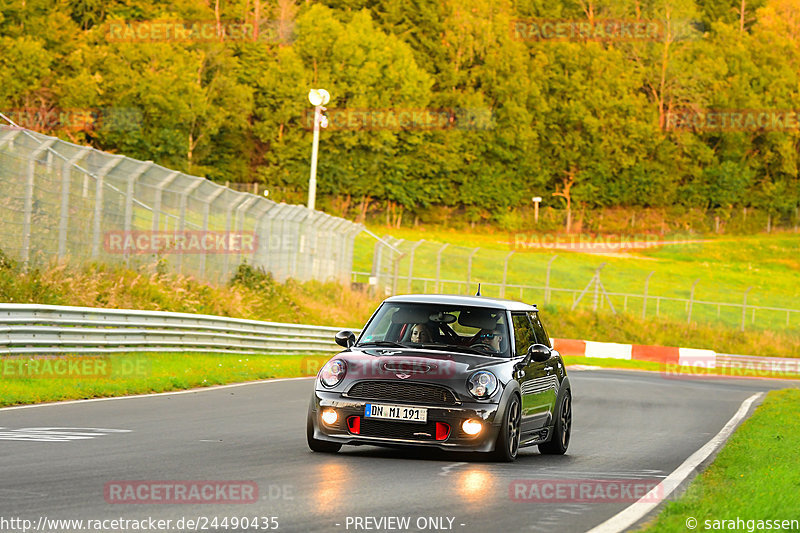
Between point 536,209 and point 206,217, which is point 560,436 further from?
point 536,209

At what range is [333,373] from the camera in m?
11.4

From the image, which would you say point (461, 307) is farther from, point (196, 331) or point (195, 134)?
point (195, 134)

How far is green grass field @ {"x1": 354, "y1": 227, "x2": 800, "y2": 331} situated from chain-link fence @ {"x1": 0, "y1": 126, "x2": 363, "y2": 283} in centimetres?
1230

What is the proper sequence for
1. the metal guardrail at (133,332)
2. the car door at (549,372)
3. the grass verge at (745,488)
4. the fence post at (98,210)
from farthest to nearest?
1. the fence post at (98,210)
2. the metal guardrail at (133,332)
3. the car door at (549,372)
4. the grass verge at (745,488)

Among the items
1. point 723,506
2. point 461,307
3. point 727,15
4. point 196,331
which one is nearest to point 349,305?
point 196,331

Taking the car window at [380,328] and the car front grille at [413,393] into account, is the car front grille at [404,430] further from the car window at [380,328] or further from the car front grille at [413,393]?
the car window at [380,328]

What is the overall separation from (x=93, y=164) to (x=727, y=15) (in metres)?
119

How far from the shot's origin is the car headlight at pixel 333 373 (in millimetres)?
11344

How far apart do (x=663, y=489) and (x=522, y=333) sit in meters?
3.02

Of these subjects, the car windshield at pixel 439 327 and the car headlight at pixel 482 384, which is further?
the car windshield at pixel 439 327

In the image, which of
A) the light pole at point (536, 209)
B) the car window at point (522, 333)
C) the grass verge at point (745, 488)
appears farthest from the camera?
the light pole at point (536, 209)

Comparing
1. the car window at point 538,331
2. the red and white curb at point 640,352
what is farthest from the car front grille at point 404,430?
the red and white curb at point 640,352

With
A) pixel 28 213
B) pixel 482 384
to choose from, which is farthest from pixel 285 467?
pixel 28 213

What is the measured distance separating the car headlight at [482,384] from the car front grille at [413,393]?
0.19m
